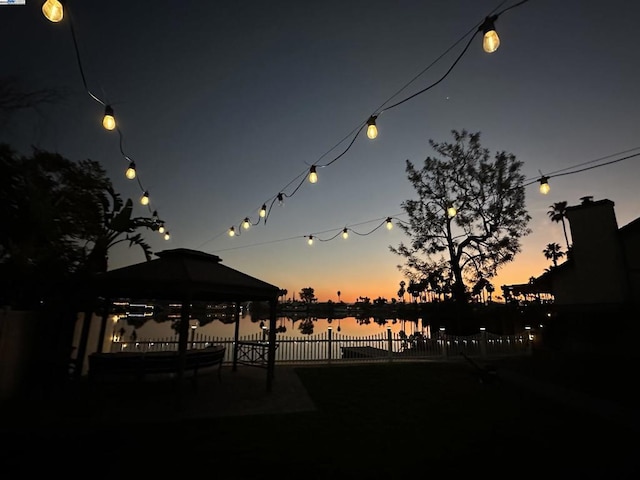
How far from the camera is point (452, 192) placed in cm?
2202

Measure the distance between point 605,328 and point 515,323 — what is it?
1935 cm

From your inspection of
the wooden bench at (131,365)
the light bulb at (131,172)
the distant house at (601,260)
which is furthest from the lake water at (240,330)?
the distant house at (601,260)

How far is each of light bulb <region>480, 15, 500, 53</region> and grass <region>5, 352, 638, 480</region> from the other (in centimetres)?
628

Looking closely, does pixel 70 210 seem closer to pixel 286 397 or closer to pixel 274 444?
pixel 286 397

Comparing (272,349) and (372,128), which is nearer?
(372,128)

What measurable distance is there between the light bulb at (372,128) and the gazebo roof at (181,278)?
4.88 metres

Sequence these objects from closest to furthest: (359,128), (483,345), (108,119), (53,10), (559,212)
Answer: (53,10)
(108,119)
(359,128)
(483,345)
(559,212)

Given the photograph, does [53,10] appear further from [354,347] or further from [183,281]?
[354,347]

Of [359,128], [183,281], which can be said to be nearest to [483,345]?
[359,128]

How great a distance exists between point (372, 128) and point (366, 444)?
6261 mm

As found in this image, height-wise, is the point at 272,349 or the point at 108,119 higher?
the point at 108,119

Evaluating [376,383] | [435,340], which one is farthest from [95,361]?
[435,340]

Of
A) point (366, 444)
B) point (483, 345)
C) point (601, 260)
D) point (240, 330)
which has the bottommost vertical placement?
point (240, 330)

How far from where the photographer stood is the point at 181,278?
6.92 metres
